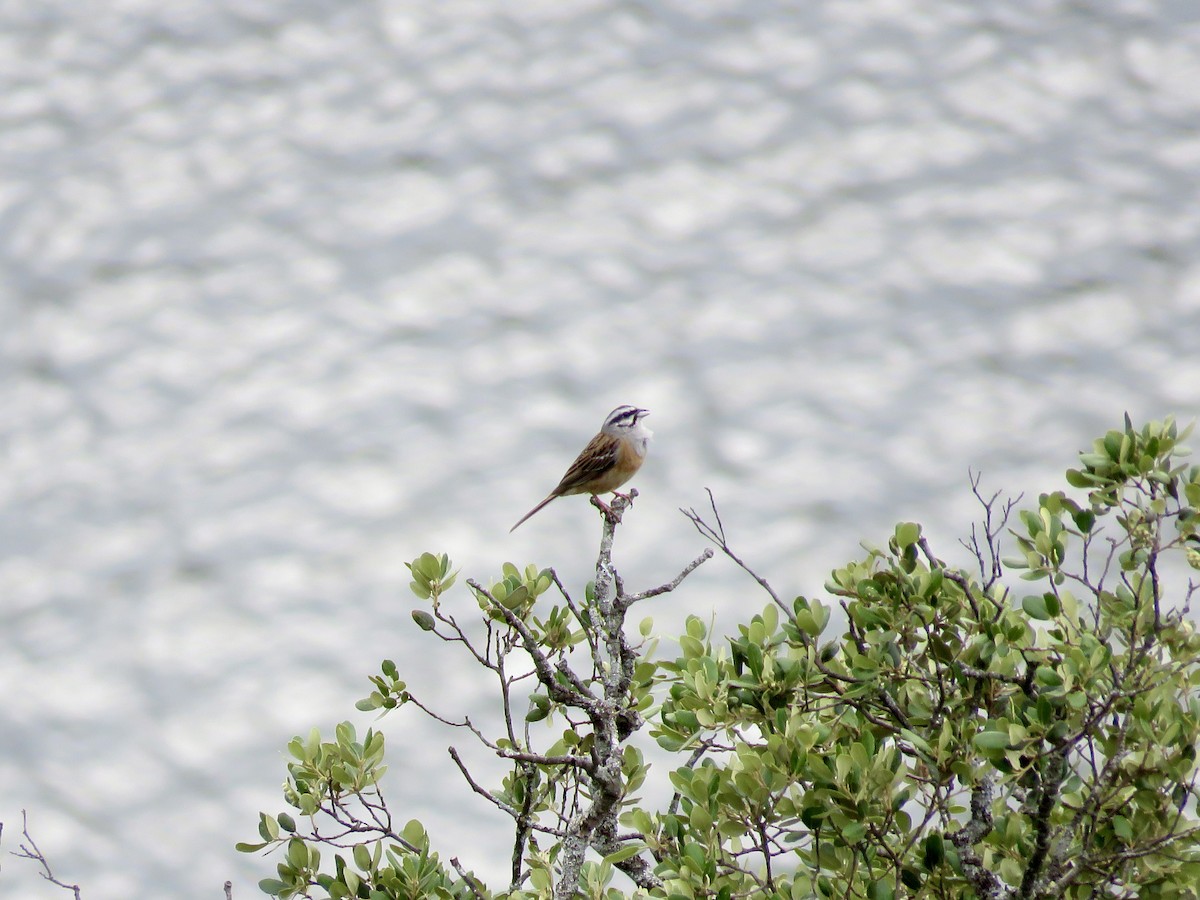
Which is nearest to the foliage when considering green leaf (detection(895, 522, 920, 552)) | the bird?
green leaf (detection(895, 522, 920, 552))

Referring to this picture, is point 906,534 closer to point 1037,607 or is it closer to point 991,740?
point 1037,607

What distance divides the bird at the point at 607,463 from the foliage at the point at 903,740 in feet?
7.67

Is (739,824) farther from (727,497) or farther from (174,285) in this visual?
(174,285)

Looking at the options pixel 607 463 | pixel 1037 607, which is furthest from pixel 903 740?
pixel 607 463

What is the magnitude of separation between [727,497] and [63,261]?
6349 millimetres

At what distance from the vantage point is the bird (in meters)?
6.41

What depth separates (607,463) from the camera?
641 cm

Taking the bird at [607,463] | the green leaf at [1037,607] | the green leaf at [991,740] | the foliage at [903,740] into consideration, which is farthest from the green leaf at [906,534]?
the bird at [607,463]

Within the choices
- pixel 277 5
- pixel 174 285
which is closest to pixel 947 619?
pixel 174 285

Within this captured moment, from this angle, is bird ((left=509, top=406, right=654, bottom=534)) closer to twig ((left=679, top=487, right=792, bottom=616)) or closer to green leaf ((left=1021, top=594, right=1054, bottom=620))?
twig ((left=679, top=487, right=792, bottom=616))

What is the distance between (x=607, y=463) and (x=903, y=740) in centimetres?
306

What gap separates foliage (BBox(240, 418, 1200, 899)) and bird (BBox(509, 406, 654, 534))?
2.34 meters

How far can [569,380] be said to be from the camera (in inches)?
418

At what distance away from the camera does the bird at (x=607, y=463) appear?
641 centimetres
